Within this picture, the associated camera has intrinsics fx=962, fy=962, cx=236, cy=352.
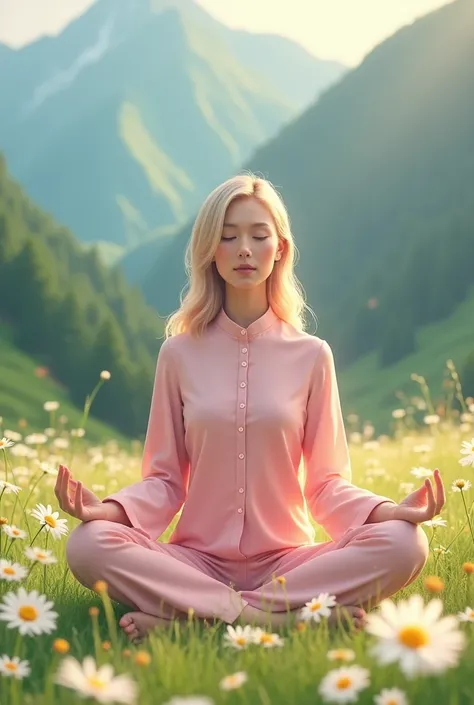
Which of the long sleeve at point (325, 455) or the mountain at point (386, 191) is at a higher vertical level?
the mountain at point (386, 191)

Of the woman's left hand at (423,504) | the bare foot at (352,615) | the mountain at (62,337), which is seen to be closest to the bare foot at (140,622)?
the bare foot at (352,615)

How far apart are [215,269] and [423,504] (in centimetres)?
151

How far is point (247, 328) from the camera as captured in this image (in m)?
4.52

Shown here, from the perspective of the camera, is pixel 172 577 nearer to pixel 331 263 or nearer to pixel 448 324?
pixel 448 324

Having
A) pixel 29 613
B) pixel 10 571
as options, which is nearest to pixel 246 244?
pixel 10 571

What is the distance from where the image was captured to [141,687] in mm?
2801

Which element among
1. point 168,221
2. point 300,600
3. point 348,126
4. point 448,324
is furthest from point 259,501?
point 168,221

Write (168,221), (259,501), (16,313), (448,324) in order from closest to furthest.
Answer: (259,501) < (16,313) < (448,324) < (168,221)

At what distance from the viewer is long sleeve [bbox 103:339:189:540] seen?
445 centimetres

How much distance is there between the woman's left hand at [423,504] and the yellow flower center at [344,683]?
4.32 ft

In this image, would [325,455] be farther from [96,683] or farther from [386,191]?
[386,191]

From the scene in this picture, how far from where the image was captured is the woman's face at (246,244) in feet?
14.4

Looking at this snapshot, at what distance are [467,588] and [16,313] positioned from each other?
164ft

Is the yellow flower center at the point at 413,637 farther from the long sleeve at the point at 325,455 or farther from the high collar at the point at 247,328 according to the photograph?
the high collar at the point at 247,328
